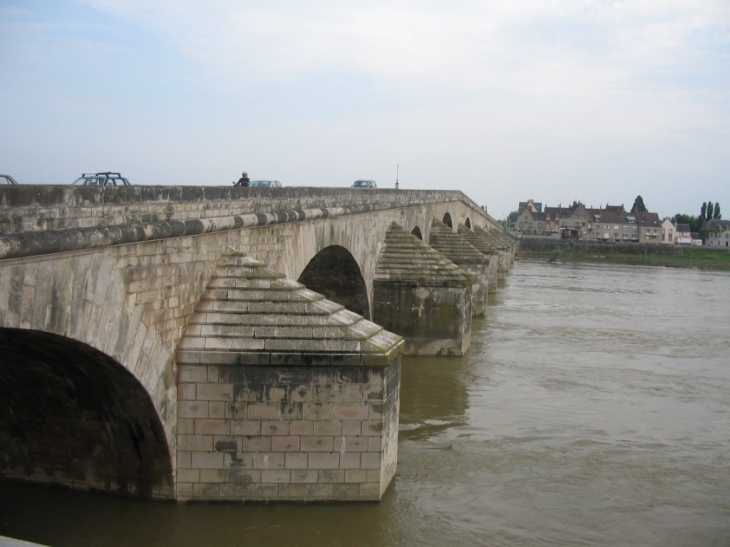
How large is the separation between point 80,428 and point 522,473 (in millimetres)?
5271

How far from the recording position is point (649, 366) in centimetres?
1898

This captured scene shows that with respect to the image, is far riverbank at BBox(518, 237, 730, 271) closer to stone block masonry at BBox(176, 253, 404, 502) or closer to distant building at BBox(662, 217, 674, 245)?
distant building at BBox(662, 217, 674, 245)

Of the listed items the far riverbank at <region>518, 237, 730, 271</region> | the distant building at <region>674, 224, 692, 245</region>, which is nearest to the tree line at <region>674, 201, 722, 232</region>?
the distant building at <region>674, 224, 692, 245</region>

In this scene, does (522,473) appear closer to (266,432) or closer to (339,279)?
→ (266,432)

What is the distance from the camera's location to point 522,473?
1087 cm

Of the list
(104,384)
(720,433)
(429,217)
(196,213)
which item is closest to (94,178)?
(196,213)

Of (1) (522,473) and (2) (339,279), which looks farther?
(2) (339,279)

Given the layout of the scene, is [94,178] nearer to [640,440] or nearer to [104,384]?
[104,384]

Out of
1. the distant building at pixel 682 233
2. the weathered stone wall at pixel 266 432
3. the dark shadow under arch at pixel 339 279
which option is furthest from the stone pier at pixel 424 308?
the distant building at pixel 682 233

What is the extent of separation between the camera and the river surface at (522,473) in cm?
862

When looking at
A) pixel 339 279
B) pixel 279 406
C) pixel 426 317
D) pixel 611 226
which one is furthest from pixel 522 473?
pixel 611 226

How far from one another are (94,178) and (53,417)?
20.6 feet

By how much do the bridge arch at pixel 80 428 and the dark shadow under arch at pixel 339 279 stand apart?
764 centimetres

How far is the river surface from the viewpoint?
340 inches
